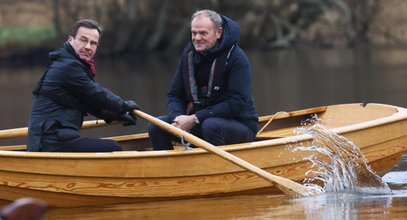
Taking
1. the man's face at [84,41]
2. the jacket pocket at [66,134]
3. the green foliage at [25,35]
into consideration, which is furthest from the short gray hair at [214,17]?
the green foliage at [25,35]

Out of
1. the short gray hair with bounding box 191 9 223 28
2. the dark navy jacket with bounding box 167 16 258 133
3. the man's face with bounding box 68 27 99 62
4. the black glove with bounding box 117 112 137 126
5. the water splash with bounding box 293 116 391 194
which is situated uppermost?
the short gray hair with bounding box 191 9 223 28

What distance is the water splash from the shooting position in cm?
826

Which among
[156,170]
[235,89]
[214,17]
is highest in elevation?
[214,17]

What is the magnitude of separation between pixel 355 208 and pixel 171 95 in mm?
2019

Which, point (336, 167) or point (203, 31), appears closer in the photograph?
point (203, 31)

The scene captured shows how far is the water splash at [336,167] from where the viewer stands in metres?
8.26

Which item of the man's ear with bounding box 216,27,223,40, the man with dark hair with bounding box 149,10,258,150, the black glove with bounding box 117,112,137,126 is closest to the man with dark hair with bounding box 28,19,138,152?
Result: the black glove with bounding box 117,112,137,126

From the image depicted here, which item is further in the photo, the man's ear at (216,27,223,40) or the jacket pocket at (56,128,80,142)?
the man's ear at (216,27,223,40)

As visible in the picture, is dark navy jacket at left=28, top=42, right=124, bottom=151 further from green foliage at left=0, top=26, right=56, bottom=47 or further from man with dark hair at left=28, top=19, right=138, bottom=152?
green foliage at left=0, top=26, right=56, bottom=47

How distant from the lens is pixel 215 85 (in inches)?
326

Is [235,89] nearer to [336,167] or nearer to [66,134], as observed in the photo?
[336,167]

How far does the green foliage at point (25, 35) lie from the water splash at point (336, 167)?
29.6 metres

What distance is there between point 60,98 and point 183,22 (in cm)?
3323

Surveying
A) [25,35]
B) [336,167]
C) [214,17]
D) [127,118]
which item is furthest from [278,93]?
[25,35]
